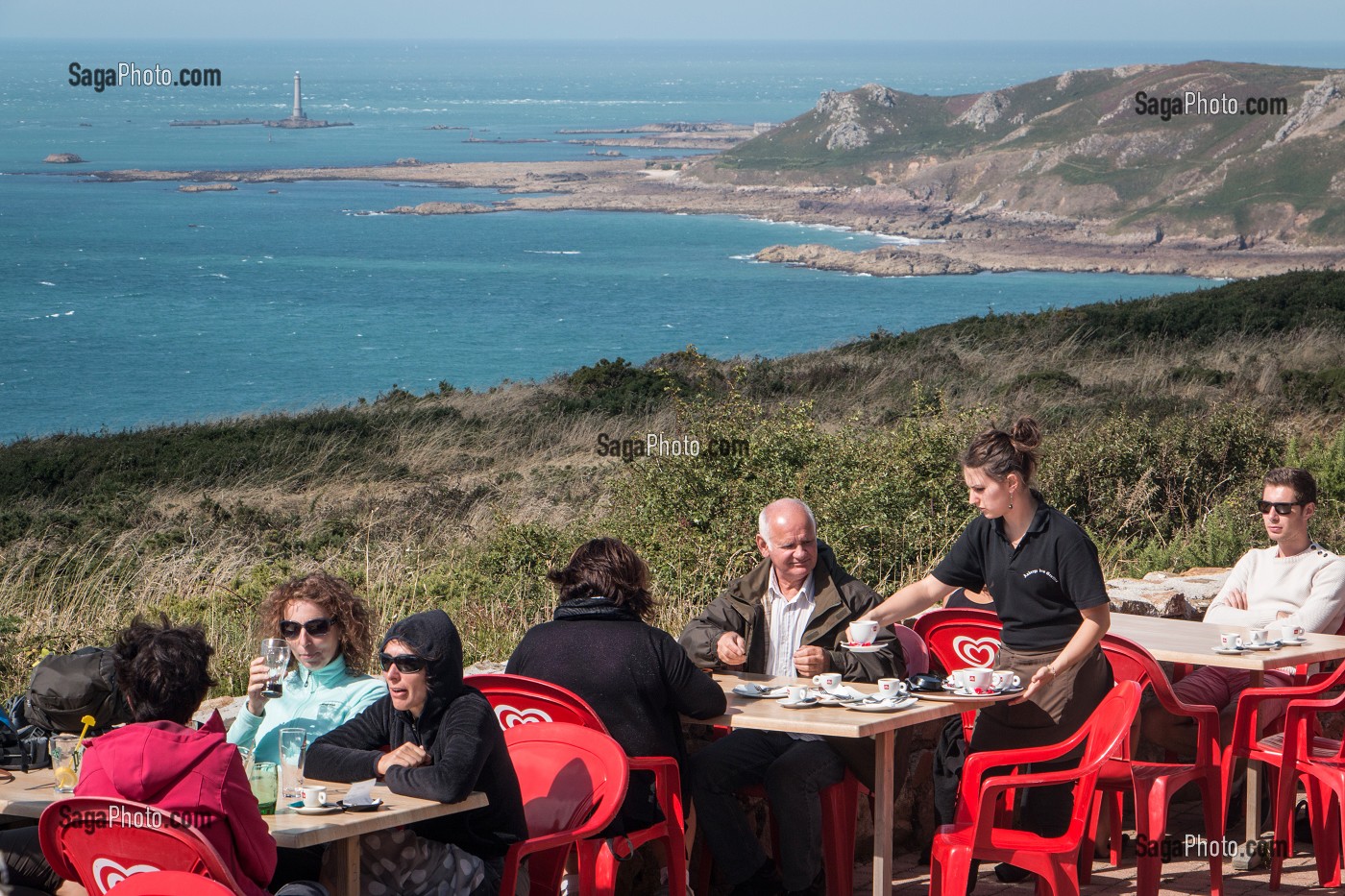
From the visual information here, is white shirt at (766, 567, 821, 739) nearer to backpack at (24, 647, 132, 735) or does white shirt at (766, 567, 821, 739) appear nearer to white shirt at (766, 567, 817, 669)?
white shirt at (766, 567, 817, 669)

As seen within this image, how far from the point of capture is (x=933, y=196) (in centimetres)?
13812

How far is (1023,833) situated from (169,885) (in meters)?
2.60

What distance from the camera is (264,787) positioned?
3902 millimetres

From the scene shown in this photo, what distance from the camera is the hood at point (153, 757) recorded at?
3471mm

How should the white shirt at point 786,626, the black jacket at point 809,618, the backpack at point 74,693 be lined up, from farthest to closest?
the white shirt at point 786,626
the black jacket at point 809,618
the backpack at point 74,693

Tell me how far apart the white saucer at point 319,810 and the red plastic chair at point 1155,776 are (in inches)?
101

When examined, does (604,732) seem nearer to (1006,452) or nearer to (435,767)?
(435,767)

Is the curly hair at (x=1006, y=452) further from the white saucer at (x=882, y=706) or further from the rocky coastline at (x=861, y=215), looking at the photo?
the rocky coastline at (x=861, y=215)

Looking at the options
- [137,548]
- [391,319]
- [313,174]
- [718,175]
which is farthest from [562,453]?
[313,174]

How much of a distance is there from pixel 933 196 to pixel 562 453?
4698 inches

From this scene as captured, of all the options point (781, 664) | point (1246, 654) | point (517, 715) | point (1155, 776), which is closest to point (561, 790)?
point (517, 715)

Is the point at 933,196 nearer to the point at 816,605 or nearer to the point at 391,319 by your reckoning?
the point at 391,319

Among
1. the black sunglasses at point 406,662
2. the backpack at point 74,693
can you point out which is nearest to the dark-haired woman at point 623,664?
the black sunglasses at point 406,662

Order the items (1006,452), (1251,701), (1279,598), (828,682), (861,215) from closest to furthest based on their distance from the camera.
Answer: (828,682), (1006,452), (1251,701), (1279,598), (861,215)
